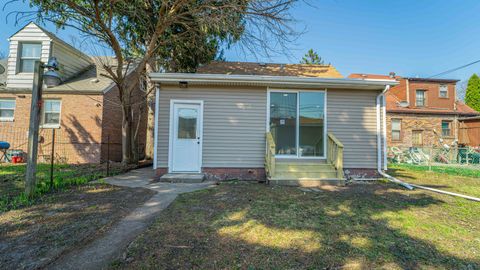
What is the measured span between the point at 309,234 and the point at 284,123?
4.17 meters

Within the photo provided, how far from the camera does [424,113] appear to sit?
55.5ft

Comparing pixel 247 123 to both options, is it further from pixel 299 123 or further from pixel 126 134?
pixel 126 134

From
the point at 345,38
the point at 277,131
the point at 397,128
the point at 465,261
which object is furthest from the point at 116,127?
the point at 397,128

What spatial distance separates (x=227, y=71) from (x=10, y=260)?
9559mm

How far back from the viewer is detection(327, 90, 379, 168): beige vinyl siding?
6773mm

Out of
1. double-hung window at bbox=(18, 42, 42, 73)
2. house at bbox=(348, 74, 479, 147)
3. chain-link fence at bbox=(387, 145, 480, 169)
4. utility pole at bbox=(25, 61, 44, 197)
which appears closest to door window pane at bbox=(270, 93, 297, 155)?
utility pole at bbox=(25, 61, 44, 197)

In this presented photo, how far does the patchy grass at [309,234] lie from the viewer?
2365mm

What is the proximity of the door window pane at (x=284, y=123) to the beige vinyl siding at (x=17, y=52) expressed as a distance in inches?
438

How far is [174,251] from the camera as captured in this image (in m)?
2.51

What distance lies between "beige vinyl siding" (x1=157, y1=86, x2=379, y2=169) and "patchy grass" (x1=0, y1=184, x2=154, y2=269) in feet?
6.81

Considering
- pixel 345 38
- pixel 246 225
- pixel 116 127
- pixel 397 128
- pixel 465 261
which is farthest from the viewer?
pixel 397 128

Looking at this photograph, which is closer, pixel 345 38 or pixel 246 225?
pixel 246 225

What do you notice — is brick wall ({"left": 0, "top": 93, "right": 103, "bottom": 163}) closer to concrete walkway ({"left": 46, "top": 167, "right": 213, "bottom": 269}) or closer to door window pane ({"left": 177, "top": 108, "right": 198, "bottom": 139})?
door window pane ({"left": 177, "top": 108, "right": 198, "bottom": 139})

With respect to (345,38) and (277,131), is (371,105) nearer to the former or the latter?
(277,131)
